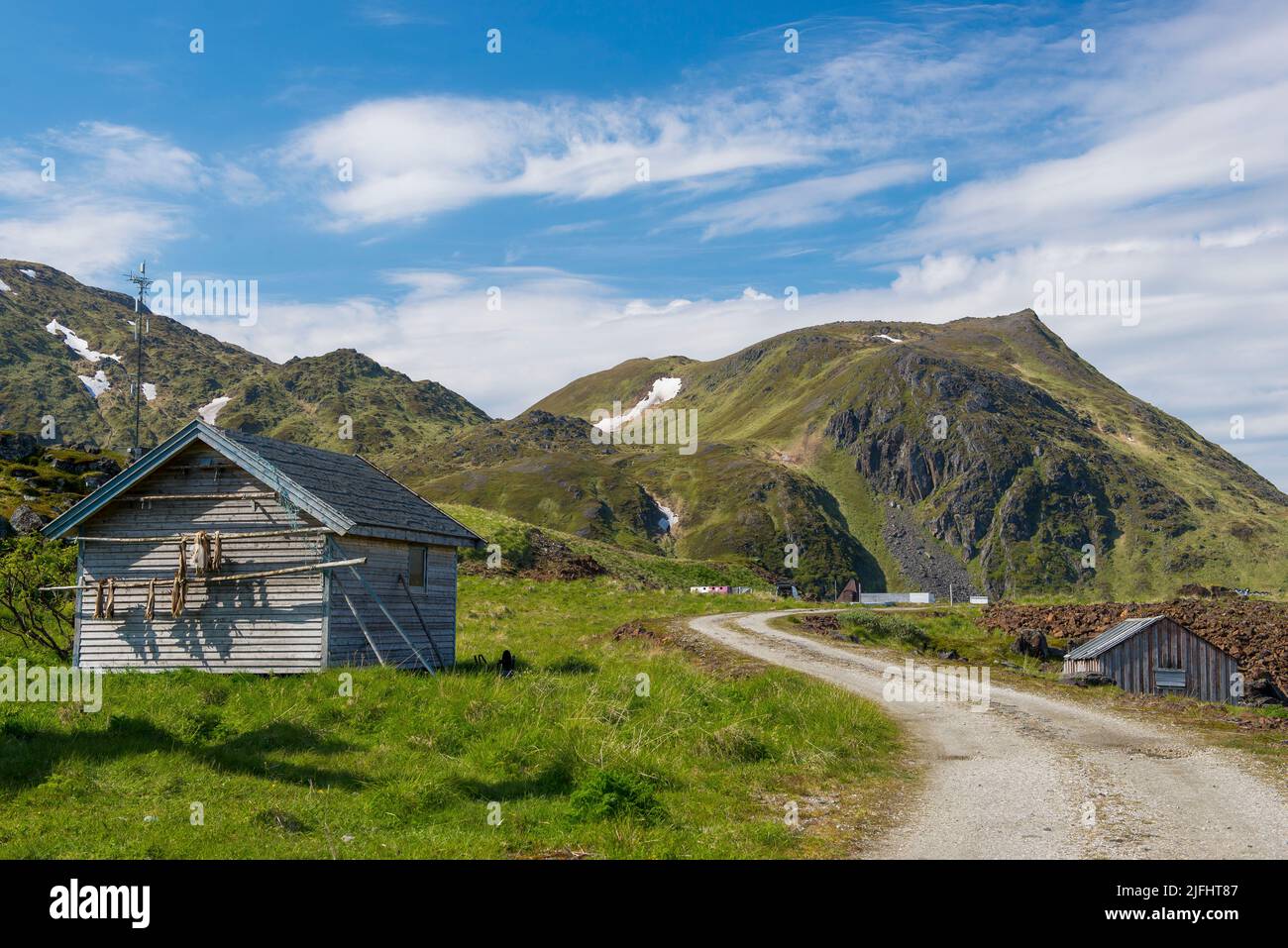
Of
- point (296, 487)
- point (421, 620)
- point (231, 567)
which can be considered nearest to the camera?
point (296, 487)

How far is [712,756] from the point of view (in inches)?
593

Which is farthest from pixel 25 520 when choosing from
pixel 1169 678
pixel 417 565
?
pixel 1169 678

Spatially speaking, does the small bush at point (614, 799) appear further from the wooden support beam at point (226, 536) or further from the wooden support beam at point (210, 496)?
the wooden support beam at point (210, 496)

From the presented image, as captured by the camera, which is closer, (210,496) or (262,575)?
(262,575)

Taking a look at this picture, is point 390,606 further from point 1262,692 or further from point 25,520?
point 1262,692

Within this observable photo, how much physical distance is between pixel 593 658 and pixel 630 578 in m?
43.5

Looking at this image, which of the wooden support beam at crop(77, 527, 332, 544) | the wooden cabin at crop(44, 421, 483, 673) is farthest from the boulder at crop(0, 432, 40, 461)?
the wooden cabin at crop(44, 421, 483, 673)

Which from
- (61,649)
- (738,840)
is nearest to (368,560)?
(61,649)

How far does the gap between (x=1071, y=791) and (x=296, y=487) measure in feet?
55.1

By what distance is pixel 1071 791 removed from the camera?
12977 millimetres

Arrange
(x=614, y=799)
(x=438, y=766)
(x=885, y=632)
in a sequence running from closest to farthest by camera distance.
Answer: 1. (x=614, y=799)
2. (x=438, y=766)
3. (x=885, y=632)

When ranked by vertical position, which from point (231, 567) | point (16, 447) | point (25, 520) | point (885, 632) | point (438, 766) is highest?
point (16, 447)

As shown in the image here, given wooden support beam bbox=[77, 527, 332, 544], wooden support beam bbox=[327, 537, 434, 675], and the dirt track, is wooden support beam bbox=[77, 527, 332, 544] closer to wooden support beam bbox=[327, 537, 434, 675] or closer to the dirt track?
wooden support beam bbox=[327, 537, 434, 675]
